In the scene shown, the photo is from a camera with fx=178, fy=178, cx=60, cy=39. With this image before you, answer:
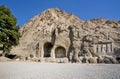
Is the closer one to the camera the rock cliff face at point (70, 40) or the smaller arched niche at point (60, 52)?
the rock cliff face at point (70, 40)

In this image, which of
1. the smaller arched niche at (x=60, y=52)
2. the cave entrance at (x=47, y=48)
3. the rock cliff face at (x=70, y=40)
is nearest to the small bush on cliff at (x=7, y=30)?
the rock cliff face at (x=70, y=40)

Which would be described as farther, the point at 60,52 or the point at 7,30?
the point at 60,52

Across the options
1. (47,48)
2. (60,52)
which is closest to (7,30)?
(60,52)

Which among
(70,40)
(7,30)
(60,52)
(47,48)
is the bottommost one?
(60,52)

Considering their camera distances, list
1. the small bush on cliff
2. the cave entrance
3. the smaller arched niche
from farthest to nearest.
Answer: the cave entrance
the smaller arched niche
the small bush on cliff

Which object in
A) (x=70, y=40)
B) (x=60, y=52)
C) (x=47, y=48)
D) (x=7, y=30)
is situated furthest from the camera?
(x=47, y=48)

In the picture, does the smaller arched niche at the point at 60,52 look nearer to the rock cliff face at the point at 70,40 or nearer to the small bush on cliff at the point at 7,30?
the rock cliff face at the point at 70,40

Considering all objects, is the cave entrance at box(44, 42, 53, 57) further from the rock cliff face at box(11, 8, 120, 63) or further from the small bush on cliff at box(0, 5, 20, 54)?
the small bush on cliff at box(0, 5, 20, 54)

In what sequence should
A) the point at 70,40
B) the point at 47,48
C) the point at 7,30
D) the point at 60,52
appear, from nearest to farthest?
1. the point at 7,30
2. the point at 70,40
3. the point at 60,52
4. the point at 47,48

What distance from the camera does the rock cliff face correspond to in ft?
118

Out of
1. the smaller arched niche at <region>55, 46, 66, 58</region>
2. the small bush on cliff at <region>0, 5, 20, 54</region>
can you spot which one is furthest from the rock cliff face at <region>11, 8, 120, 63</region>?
the small bush on cliff at <region>0, 5, 20, 54</region>

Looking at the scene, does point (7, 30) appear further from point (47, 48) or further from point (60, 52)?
point (47, 48)

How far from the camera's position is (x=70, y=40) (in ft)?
135

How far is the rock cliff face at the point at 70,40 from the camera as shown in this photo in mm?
35969
